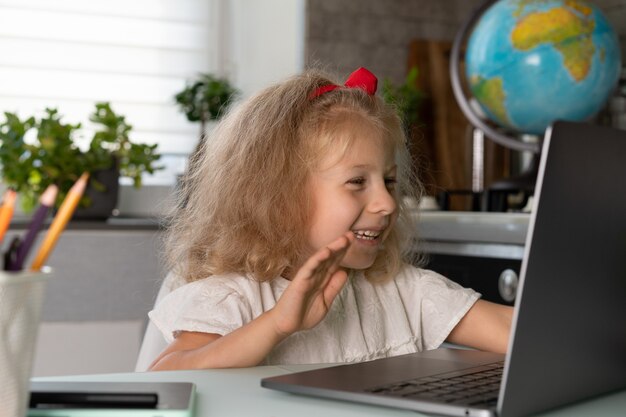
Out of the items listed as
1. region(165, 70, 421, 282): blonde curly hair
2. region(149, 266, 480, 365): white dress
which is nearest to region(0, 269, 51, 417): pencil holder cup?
region(149, 266, 480, 365): white dress

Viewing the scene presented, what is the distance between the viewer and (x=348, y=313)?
1.12 m

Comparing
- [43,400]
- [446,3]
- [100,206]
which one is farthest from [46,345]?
[446,3]

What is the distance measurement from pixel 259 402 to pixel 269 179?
514mm

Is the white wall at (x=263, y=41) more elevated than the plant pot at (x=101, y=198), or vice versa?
the white wall at (x=263, y=41)

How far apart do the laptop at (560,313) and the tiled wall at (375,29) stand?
2.33m

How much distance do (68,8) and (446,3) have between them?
1.30 metres

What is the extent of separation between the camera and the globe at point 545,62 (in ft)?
6.45

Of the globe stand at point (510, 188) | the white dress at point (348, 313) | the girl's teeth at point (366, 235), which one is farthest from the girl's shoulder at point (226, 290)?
the globe stand at point (510, 188)

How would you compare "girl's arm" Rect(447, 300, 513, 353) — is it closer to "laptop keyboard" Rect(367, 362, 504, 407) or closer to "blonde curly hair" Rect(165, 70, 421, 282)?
"blonde curly hair" Rect(165, 70, 421, 282)

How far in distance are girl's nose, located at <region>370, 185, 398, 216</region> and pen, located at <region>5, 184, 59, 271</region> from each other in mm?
653

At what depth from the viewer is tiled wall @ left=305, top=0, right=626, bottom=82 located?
3000 millimetres

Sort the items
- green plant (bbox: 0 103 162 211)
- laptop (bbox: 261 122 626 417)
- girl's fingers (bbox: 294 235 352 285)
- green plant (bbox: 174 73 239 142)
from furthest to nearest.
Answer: green plant (bbox: 174 73 239 142) < green plant (bbox: 0 103 162 211) < girl's fingers (bbox: 294 235 352 285) < laptop (bbox: 261 122 626 417)

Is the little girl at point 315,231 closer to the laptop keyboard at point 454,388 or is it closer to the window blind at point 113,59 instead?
the laptop keyboard at point 454,388

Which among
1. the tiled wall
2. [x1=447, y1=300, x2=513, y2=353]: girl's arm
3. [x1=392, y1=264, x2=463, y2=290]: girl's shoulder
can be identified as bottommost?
[x1=447, y1=300, x2=513, y2=353]: girl's arm
